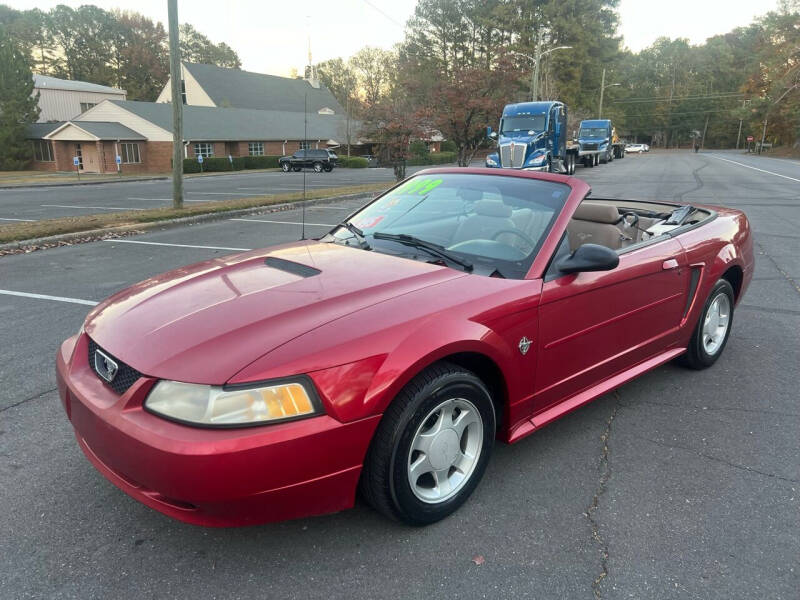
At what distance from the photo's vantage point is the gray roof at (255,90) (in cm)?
5609

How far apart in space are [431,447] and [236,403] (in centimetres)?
87

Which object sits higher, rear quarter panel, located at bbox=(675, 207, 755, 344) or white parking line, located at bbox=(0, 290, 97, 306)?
rear quarter panel, located at bbox=(675, 207, 755, 344)

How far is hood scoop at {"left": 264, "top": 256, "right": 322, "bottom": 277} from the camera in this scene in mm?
2884

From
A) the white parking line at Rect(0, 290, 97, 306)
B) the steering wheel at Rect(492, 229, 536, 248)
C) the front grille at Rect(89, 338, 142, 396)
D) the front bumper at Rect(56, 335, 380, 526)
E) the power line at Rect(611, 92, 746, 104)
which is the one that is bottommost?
the white parking line at Rect(0, 290, 97, 306)

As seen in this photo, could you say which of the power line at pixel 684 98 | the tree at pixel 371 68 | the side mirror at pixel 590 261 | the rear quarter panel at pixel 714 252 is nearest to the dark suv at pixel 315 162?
the tree at pixel 371 68

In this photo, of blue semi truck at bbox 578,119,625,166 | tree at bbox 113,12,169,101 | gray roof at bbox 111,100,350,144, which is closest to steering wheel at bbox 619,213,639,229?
blue semi truck at bbox 578,119,625,166

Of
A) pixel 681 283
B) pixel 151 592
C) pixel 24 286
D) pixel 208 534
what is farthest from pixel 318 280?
pixel 24 286

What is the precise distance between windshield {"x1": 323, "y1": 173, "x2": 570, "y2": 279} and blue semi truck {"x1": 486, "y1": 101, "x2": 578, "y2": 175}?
21.2m

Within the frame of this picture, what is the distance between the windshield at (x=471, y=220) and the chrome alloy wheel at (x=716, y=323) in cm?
177

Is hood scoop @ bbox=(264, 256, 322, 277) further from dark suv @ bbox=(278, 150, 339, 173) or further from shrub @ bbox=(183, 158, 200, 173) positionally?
shrub @ bbox=(183, 158, 200, 173)

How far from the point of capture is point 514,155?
78.8 ft

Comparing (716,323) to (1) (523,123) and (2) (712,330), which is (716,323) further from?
→ (1) (523,123)

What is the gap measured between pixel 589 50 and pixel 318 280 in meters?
69.8

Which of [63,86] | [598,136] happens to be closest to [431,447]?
[598,136]
